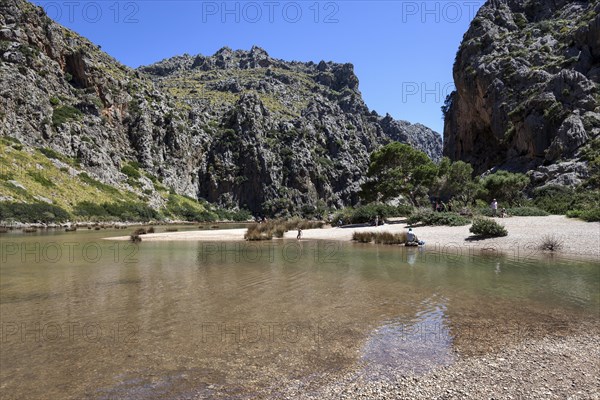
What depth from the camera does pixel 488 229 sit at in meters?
24.7

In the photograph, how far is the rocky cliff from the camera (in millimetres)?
79625

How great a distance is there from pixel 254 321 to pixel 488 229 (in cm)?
2115

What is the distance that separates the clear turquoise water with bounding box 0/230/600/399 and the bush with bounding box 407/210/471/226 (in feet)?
48.8

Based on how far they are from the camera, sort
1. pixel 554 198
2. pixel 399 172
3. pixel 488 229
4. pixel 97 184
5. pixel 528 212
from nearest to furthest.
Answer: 1. pixel 488 229
2. pixel 528 212
3. pixel 554 198
4. pixel 399 172
5. pixel 97 184

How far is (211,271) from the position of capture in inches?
622

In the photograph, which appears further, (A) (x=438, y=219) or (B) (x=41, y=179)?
(B) (x=41, y=179)

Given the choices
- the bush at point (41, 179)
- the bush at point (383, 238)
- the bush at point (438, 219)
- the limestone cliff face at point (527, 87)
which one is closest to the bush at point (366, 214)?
the bush at point (438, 219)

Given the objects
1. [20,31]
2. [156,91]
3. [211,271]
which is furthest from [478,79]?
[20,31]

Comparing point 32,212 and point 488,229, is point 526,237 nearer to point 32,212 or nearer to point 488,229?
point 488,229

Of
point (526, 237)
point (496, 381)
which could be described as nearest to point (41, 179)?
point (526, 237)

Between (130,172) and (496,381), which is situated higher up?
(130,172)

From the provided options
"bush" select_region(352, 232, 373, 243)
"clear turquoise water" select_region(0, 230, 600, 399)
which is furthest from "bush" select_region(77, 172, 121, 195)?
"clear turquoise water" select_region(0, 230, 600, 399)

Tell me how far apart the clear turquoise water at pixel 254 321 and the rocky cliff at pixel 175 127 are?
77.2 metres

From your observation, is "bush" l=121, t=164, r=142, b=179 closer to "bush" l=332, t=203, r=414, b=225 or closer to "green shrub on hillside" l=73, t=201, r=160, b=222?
"green shrub on hillside" l=73, t=201, r=160, b=222
